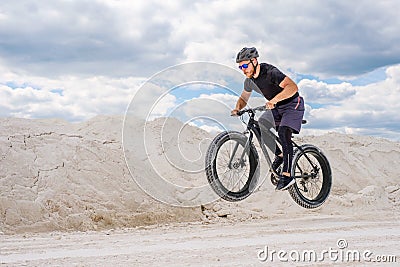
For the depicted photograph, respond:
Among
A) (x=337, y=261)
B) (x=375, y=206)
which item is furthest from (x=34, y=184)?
(x=375, y=206)

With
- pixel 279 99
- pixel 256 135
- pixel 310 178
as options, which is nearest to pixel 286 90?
pixel 279 99

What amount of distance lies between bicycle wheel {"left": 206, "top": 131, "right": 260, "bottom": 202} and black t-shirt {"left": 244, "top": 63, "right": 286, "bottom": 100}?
77 centimetres

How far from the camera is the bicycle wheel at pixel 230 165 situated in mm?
7684

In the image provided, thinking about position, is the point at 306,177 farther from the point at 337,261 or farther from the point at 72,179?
the point at 72,179

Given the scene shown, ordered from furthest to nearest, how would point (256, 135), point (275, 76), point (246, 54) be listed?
point (256, 135) → point (275, 76) → point (246, 54)

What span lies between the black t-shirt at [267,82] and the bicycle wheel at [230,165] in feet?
2.51

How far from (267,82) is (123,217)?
3512mm

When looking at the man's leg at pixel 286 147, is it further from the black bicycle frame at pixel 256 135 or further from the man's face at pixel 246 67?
the man's face at pixel 246 67

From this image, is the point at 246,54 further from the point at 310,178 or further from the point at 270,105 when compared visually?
the point at 310,178

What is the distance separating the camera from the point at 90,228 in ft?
28.1

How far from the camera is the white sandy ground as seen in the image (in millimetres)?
5988

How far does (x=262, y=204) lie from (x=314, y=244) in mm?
3713

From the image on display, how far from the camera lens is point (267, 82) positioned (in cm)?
796

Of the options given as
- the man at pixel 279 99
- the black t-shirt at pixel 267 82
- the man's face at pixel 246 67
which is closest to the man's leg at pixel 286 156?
the man at pixel 279 99
